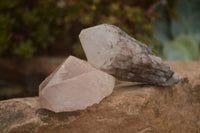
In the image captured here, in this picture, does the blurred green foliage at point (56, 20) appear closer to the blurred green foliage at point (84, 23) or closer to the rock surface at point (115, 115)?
the blurred green foliage at point (84, 23)

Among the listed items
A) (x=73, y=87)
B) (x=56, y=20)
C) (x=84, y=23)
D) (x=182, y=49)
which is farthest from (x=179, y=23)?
(x=73, y=87)

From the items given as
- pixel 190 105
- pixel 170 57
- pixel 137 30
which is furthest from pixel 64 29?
pixel 190 105

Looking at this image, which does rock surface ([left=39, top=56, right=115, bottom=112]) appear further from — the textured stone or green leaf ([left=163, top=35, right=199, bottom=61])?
green leaf ([left=163, top=35, right=199, bottom=61])

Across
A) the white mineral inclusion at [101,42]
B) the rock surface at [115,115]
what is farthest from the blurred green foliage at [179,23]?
the white mineral inclusion at [101,42]

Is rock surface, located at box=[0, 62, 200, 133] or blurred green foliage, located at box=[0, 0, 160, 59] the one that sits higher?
blurred green foliage, located at box=[0, 0, 160, 59]

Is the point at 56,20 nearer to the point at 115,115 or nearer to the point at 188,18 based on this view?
the point at 188,18

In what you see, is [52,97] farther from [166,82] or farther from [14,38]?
[14,38]

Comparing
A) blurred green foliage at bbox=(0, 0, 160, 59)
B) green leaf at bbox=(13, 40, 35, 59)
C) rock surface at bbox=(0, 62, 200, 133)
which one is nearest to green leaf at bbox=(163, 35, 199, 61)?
blurred green foliage at bbox=(0, 0, 160, 59)
